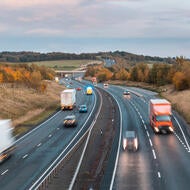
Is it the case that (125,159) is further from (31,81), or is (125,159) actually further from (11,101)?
(31,81)

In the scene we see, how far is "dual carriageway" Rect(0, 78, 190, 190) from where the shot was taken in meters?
29.8

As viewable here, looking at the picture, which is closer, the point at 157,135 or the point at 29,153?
the point at 29,153

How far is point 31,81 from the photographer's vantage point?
123 meters

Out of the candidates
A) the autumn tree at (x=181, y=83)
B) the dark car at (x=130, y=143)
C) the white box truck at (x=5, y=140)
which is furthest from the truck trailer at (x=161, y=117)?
the autumn tree at (x=181, y=83)

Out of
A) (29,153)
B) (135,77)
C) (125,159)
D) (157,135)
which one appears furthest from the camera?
(135,77)

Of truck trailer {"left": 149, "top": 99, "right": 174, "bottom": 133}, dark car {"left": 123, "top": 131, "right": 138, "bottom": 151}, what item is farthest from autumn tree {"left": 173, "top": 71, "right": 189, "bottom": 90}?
dark car {"left": 123, "top": 131, "right": 138, "bottom": 151}

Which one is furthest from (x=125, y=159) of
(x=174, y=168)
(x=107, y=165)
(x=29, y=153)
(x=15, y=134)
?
(x=15, y=134)

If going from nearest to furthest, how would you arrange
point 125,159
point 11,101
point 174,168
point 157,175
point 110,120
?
point 157,175 → point 174,168 → point 125,159 → point 110,120 → point 11,101

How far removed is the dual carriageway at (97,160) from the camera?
29.8 m

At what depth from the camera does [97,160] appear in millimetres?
37719

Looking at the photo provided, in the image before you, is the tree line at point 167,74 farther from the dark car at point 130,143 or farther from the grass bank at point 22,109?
the dark car at point 130,143

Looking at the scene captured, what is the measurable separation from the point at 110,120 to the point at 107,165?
1221 inches

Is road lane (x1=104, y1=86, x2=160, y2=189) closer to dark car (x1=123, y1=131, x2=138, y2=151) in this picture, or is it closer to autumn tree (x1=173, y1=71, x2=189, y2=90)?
dark car (x1=123, y1=131, x2=138, y2=151)

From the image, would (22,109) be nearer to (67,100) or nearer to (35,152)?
(67,100)
